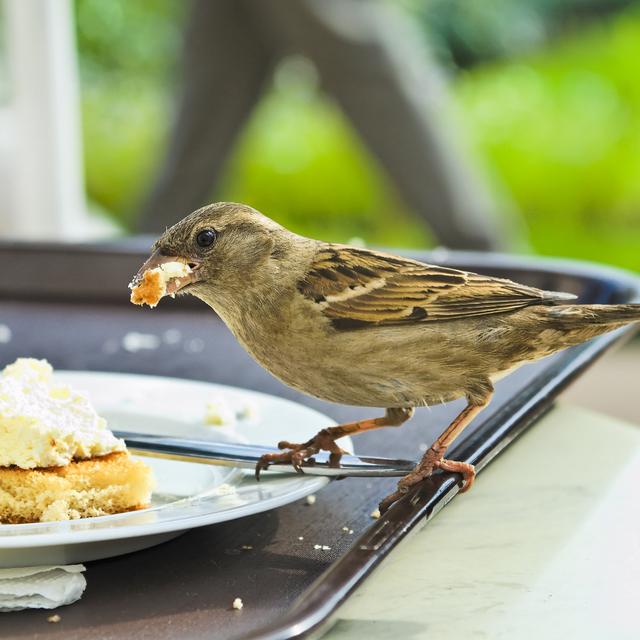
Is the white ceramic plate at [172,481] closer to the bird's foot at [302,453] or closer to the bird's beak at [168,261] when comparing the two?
the bird's foot at [302,453]

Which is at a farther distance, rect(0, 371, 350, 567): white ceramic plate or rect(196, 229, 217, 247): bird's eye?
rect(196, 229, 217, 247): bird's eye

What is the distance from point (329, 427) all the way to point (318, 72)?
3610 millimetres

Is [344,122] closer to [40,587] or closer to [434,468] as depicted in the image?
[434,468]

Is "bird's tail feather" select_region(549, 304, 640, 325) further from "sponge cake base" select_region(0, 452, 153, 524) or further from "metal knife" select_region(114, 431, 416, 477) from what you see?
"sponge cake base" select_region(0, 452, 153, 524)

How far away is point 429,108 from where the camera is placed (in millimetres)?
4832

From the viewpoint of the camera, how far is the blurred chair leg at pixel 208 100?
539 centimetres

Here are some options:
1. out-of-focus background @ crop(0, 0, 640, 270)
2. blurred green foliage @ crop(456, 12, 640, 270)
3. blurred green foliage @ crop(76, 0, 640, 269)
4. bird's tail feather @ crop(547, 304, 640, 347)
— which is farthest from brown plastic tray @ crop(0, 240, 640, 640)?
blurred green foliage @ crop(456, 12, 640, 270)

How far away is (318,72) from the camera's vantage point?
4.91 meters

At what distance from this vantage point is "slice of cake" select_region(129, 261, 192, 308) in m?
1.38

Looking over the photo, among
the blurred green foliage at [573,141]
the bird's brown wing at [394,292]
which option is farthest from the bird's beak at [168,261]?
the blurred green foliage at [573,141]

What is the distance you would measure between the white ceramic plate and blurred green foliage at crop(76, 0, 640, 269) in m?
4.30

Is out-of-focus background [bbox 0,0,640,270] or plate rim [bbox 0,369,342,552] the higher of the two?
out-of-focus background [bbox 0,0,640,270]

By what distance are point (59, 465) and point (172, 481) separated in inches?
6.4

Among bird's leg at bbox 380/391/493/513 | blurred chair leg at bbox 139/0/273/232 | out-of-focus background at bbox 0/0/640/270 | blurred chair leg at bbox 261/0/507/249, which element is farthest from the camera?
out-of-focus background at bbox 0/0/640/270
